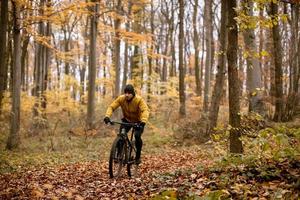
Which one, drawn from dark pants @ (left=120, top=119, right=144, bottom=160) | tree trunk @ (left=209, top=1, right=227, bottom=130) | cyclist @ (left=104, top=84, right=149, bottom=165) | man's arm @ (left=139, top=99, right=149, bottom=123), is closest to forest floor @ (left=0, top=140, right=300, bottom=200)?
dark pants @ (left=120, top=119, right=144, bottom=160)

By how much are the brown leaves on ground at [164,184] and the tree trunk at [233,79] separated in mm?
897

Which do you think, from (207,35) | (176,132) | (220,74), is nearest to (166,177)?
(220,74)

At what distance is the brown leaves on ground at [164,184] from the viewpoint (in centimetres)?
567

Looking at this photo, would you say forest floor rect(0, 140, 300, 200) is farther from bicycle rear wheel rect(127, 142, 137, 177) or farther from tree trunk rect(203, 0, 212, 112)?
tree trunk rect(203, 0, 212, 112)

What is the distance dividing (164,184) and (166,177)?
543 millimetres

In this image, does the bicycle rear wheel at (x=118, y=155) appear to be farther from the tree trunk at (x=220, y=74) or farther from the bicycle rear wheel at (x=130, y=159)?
the tree trunk at (x=220, y=74)

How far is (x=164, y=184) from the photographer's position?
7262 mm

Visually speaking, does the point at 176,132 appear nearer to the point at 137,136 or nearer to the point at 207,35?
the point at 137,136

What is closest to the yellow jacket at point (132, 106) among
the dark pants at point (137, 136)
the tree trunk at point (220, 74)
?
the dark pants at point (137, 136)

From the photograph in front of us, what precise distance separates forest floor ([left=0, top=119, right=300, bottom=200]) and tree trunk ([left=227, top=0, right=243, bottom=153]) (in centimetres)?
46

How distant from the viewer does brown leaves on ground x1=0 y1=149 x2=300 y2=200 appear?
567cm

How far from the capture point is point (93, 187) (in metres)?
8.05

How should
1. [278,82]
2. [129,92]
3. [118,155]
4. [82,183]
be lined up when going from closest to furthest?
[82,183], [118,155], [129,92], [278,82]

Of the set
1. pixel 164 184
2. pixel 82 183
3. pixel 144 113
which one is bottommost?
pixel 82 183
